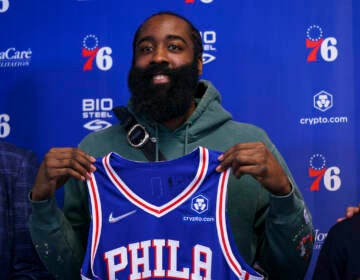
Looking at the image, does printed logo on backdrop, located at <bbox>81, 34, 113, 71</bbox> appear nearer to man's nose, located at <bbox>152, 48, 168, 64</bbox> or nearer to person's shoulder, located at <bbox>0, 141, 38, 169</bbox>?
person's shoulder, located at <bbox>0, 141, 38, 169</bbox>

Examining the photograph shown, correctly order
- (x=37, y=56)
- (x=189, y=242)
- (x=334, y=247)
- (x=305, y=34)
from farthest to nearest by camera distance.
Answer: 1. (x=37, y=56)
2. (x=305, y=34)
3. (x=189, y=242)
4. (x=334, y=247)

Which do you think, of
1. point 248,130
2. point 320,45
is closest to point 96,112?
point 248,130

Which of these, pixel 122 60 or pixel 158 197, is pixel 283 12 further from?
pixel 158 197

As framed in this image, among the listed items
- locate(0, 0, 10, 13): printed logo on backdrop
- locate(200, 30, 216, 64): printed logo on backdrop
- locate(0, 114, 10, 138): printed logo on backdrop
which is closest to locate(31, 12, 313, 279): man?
locate(200, 30, 216, 64): printed logo on backdrop

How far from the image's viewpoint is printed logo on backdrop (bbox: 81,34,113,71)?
199 cm

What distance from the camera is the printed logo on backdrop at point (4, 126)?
2.04 metres

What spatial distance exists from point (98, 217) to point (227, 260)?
317 millimetres

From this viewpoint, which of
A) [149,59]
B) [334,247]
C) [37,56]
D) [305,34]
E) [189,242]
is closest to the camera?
[334,247]

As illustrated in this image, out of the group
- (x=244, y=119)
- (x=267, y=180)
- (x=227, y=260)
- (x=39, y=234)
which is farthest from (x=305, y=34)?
(x=39, y=234)

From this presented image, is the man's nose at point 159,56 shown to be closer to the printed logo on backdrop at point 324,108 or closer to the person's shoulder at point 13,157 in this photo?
the person's shoulder at point 13,157

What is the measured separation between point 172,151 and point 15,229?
55 centimetres

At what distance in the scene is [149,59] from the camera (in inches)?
57.1

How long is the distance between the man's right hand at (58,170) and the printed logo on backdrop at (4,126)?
0.82 meters

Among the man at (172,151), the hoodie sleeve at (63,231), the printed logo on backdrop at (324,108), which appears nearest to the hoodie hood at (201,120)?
the man at (172,151)
